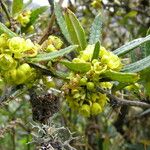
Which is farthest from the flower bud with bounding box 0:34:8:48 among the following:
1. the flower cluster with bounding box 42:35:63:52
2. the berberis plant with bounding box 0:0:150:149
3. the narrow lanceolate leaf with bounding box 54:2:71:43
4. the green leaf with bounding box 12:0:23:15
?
the green leaf with bounding box 12:0:23:15

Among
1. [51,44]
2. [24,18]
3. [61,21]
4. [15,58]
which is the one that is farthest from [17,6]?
[15,58]

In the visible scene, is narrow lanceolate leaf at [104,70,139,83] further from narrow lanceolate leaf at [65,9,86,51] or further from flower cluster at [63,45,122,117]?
narrow lanceolate leaf at [65,9,86,51]

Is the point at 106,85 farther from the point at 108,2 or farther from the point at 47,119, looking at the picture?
the point at 108,2

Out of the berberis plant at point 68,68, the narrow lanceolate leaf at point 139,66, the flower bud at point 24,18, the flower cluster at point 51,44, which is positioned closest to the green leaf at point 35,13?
the flower bud at point 24,18

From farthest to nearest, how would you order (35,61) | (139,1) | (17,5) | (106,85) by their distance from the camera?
(139,1) < (17,5) < (106,85) < (35,61)

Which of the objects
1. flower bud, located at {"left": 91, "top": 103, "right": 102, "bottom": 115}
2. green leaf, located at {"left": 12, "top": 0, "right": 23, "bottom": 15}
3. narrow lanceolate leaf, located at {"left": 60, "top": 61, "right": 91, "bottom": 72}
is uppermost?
green leaf, located at {"left": 12, "top": 0, "right": 23, "bottom": 15}

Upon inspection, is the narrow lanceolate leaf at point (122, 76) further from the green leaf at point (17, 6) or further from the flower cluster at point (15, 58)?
the green leaf at point (17, 6)

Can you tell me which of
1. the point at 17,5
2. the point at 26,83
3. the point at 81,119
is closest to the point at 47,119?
the point at 26,83
